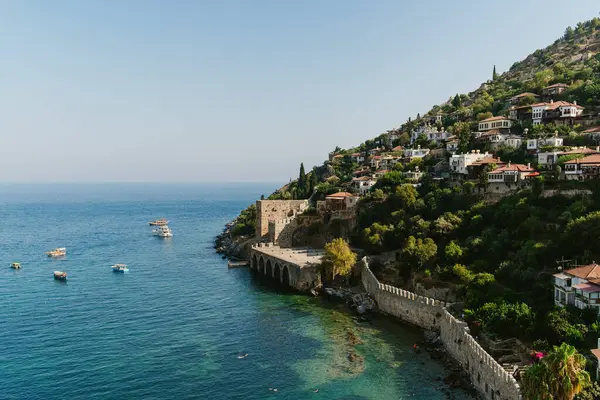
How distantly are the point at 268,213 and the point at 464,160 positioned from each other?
94.4 ft

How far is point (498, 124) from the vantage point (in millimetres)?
70188

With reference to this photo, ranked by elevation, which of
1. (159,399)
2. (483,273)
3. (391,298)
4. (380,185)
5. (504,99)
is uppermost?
(504,99)

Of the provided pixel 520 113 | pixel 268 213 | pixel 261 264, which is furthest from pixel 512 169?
pixel 268 213

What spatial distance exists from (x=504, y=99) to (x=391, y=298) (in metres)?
62.3

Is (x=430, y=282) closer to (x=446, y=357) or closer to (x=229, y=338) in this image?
(x=446, y=357)

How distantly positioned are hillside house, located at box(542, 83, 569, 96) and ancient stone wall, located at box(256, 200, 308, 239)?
47016mm

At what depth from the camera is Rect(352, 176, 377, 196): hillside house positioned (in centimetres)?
7093

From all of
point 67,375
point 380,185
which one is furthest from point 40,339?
point 380,185

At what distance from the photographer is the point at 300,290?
52562 mm

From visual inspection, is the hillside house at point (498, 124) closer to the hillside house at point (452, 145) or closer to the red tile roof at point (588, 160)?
the hillside house at point (452, 145)

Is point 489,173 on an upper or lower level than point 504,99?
lower

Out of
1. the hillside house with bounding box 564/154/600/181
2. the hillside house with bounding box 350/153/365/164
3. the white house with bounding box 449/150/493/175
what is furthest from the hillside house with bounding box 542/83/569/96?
the hillside house with bounding box 350/153/365/164

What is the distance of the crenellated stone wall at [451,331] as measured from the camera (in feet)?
83.7

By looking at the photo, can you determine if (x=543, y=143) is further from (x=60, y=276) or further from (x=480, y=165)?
(x=60, y=276)
